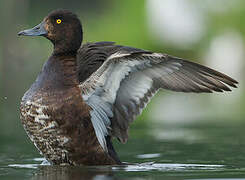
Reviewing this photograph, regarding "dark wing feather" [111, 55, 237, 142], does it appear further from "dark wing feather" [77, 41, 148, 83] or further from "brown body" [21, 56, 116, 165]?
"dark wing feather" [77, 41, 148, 83]

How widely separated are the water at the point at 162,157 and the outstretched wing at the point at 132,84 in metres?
0.48

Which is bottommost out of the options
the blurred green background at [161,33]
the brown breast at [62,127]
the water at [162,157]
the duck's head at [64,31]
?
the blurred green background at [161,33]

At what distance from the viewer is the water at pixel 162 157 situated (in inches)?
271

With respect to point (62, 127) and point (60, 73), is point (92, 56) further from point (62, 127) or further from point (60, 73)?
point (62, 127)

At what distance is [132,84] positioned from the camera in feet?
24.9

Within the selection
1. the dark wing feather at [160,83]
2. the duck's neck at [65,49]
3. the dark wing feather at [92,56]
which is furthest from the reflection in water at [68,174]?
the duck's neck at [65,49]

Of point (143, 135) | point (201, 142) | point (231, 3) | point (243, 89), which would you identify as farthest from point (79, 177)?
point (231, 3)

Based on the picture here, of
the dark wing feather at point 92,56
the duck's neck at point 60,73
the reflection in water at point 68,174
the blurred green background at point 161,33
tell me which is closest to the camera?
the reflection in water at point 68,174

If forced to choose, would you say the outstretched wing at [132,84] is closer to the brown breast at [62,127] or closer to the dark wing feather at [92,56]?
the brown breast at [62,127]

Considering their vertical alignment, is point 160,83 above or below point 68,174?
above

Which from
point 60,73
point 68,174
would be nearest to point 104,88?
point 60,73

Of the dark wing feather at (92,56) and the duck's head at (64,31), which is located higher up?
the duck's head at (64,31)

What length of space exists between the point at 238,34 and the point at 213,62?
1.80 metres

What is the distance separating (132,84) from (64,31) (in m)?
0.92
